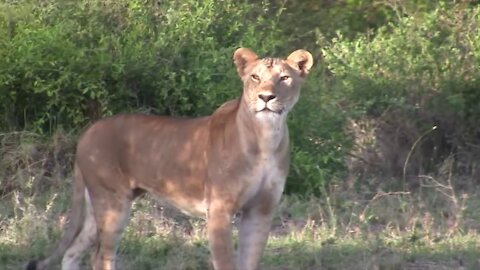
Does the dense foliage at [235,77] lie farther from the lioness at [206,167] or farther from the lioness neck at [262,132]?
the lioness neck at [262,132]

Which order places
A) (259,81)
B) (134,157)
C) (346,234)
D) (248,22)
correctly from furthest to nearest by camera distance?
(248,22)
(346,234)
(134,157)
(259,81)

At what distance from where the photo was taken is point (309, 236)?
8117 mm

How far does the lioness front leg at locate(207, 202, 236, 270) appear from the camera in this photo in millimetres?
6391

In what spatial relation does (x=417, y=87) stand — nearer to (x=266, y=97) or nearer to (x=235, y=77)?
(x=235, y=77)

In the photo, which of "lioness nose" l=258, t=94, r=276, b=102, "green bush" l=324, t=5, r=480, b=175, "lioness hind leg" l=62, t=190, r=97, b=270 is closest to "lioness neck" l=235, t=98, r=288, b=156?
"lioness nose" l=258, t=94, r=276, b=102

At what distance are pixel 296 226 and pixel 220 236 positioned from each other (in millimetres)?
2447

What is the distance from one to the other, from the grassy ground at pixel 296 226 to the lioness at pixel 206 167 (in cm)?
59

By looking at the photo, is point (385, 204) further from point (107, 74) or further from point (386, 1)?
point (386, 1)

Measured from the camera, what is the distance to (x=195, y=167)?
6676 mm

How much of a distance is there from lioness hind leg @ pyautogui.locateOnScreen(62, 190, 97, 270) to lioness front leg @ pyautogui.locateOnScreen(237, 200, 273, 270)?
3.02ft

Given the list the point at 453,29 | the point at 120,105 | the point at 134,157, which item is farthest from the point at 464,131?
the point at 134,157

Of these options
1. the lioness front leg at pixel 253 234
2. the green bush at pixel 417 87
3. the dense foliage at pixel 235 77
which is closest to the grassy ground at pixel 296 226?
the dense foliage at pixel 235 77

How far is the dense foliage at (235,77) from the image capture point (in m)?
10.0

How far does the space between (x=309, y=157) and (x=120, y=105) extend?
158cm
